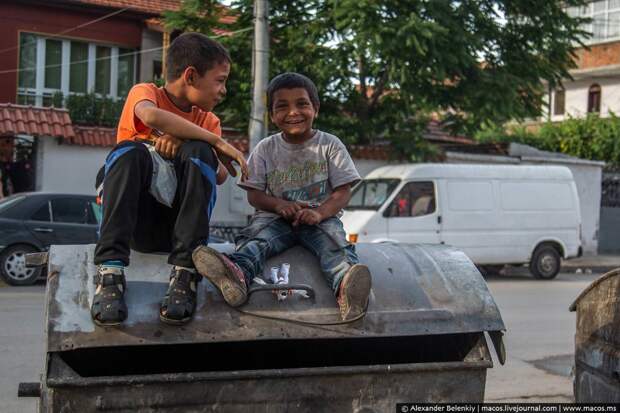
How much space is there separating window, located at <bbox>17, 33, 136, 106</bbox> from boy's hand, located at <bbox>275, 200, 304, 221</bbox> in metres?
18.9

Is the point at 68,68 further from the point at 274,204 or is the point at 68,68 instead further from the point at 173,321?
the point at 173,321

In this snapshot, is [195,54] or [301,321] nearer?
[301,321]

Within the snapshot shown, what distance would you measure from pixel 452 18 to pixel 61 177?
8.17m

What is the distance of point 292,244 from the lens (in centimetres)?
390

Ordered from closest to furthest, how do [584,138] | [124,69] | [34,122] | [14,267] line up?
[14,267] < [34,122] < [124,69] < [584,138]

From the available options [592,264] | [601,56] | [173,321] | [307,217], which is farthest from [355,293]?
[601,56]

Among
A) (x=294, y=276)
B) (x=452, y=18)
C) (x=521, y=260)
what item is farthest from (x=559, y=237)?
(x=294, y=276)

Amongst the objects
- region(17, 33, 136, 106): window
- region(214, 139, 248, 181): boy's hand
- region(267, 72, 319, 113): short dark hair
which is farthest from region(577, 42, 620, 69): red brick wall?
region(214, 139, 248, 181): boy's hand

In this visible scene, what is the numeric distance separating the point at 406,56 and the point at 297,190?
1164cm

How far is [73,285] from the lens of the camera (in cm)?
322

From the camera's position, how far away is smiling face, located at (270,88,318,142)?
4074 millimetres

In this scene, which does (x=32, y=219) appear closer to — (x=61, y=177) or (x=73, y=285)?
(x=61, y=177)

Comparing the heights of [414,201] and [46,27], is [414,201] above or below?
below

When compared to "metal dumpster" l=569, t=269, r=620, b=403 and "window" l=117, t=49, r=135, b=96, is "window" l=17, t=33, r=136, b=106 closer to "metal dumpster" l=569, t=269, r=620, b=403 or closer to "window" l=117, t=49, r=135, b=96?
"window" l=117, t=49, r=135, b=96
